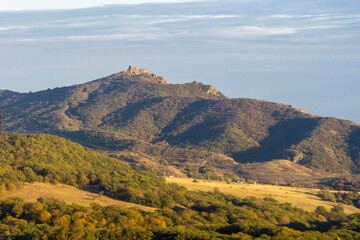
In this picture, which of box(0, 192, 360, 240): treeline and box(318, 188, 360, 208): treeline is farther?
box(318, 188, 360, 208): treeline

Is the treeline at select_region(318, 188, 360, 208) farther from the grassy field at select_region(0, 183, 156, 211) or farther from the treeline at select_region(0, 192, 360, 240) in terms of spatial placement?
the grassy field at select_region(0, 183, 156, 211)

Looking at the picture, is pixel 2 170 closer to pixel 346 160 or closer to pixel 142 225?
pixel 142 225

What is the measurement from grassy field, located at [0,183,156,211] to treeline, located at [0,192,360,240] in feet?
→ 12.4

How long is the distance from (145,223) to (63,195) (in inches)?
583

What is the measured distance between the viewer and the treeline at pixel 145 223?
4538cm

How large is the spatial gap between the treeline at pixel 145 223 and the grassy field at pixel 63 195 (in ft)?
12.4

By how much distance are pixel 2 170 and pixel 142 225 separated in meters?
24.0

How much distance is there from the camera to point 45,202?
5666cm

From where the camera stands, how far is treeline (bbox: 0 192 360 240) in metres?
45.4

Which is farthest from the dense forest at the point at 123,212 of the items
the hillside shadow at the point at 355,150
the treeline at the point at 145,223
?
the hillside shadow at the point at 355,150

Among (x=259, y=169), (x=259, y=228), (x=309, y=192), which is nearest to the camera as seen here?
(x=259, y=228)

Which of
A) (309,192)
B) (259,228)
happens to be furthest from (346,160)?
(259,228)

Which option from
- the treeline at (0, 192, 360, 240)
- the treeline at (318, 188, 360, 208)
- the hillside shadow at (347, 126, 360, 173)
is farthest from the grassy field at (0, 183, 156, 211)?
the hillside shadow at (347, 126, 360, 173)

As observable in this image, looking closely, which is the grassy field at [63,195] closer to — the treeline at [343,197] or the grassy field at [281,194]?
the grassy field at [281,194]
